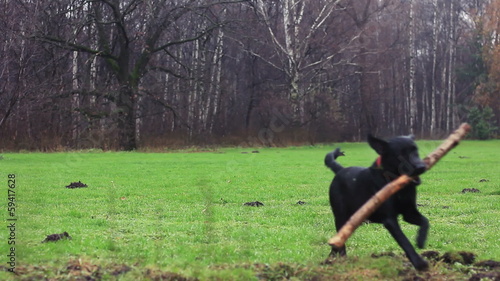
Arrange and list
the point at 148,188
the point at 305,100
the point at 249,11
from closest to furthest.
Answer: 1. the point at 148,188
2. the point at 305,100
3. the point at 249,11

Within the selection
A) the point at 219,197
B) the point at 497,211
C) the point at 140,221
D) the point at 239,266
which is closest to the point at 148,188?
the point at 219,197

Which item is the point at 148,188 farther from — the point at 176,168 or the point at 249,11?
the point at 249,11

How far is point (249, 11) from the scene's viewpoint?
1891 inches

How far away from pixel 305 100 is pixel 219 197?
3221cm

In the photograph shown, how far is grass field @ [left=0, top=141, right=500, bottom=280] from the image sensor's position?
5.41 m

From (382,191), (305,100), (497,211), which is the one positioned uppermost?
(305,100)

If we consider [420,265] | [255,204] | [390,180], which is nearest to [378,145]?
[390,180]

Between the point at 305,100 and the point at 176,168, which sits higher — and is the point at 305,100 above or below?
above

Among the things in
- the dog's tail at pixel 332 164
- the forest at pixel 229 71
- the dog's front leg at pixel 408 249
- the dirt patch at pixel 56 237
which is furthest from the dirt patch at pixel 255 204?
the forest at pixel 229 71

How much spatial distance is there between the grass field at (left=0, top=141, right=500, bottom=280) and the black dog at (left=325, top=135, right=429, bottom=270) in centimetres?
36

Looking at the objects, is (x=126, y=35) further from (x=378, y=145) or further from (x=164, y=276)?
(x=164, y=276)

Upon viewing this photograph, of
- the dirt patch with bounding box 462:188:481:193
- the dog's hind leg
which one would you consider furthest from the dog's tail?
the dirt patch with bounding box 462:188:481:193

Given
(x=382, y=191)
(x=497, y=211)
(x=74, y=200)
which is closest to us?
(x=382, y=191)

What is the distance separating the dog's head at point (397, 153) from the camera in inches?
205
